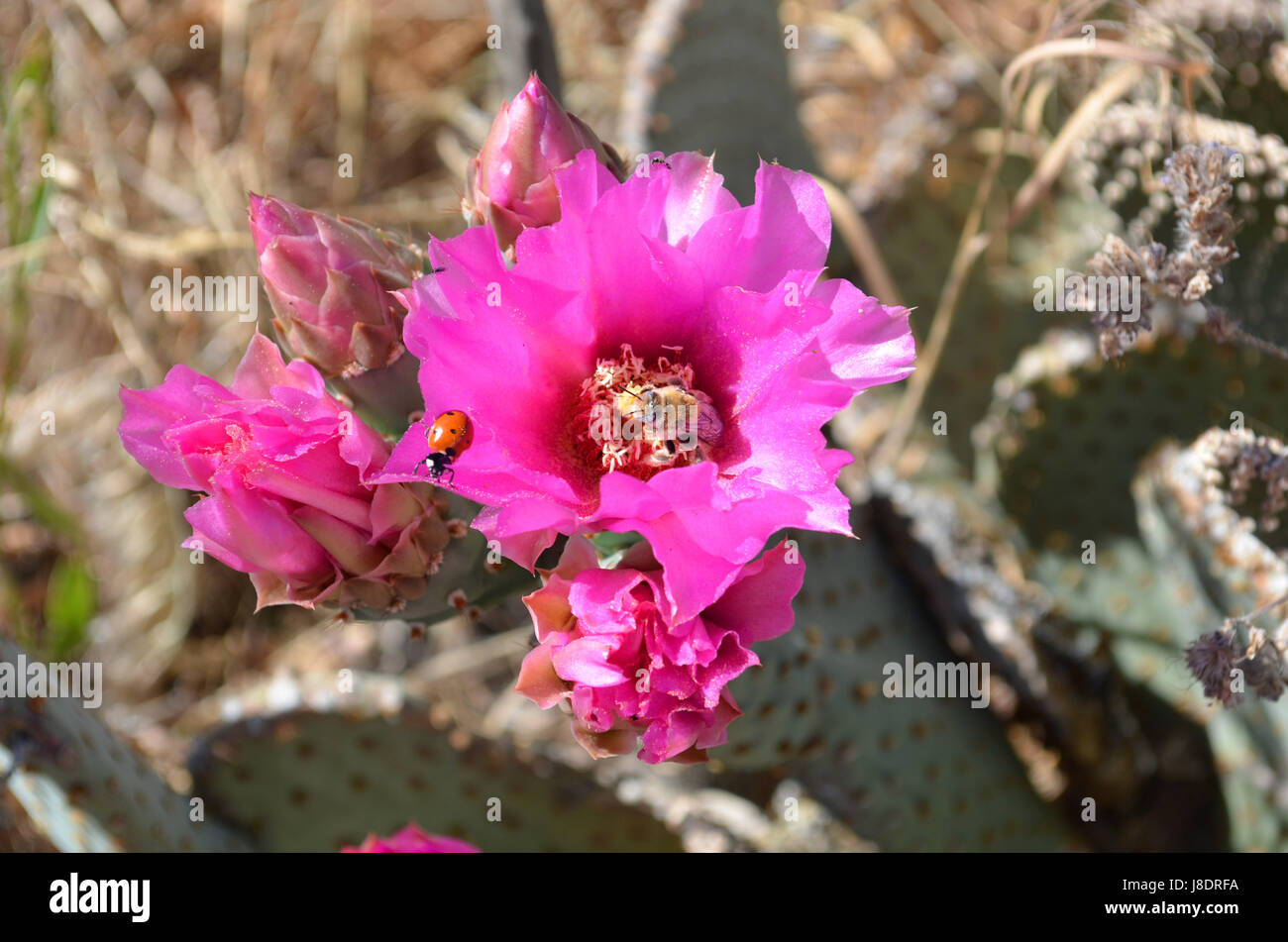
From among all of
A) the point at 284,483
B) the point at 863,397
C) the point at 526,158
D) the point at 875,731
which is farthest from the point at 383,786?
the point at 863,397

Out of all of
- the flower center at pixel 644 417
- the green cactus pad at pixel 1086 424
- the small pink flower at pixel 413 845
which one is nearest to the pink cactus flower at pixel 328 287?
the flower center at pixel 644 417

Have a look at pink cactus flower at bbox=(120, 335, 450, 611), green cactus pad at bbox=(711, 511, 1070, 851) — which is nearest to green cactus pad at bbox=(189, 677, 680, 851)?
green cactus pad at bbox=(711, 511, 1070, 851)

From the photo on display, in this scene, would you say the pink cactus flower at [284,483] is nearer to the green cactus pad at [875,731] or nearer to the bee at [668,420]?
the bee at [668,420]

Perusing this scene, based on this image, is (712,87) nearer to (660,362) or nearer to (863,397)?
(863,397)

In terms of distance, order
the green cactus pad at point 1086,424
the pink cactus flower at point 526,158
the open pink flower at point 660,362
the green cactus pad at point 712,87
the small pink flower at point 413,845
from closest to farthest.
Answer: the open pink flower at point 660,362, the pink cactus flower at point 526,158, the small pink flower at point 413,845, the green cactus pad at point 1086,424, the green cactus pad at point 712,87

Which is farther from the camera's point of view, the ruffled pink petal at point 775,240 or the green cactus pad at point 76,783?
the green cactus pad at point 76,783

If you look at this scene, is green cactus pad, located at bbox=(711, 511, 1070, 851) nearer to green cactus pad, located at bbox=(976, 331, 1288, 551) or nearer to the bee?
green cactus pad, located at bbox=(976, 331, 1288, 551)
